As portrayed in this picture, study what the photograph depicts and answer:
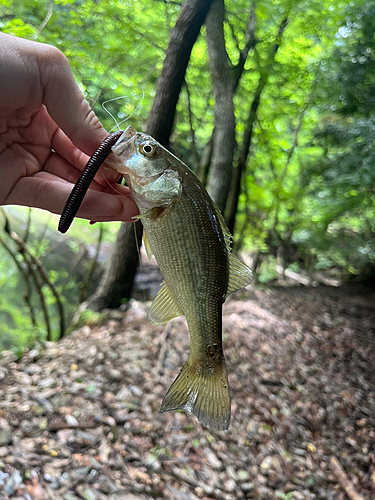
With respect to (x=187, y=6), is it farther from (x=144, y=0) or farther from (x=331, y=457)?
(x=331, y=457)

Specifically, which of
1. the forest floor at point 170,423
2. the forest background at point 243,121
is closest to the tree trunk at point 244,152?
the forest background at point 243,121

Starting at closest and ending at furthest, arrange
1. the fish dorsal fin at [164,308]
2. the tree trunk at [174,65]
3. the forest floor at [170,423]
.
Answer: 1. the fish dorsal fin at [164,308]
2. the forest floor at [170,423]
3. the tree trunk at [174,65]

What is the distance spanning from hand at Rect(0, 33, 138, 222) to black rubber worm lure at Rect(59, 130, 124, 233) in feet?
0.58

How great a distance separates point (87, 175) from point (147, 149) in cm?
17

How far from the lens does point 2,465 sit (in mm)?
1727

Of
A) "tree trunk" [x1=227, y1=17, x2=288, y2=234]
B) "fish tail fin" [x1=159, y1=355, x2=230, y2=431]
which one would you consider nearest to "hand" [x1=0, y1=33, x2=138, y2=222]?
"fish tail fin" [x1=159, y1=355, x2=230, y2=431]

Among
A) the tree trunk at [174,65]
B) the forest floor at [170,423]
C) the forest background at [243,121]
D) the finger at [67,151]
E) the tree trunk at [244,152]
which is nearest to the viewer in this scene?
the finger at [67,151]

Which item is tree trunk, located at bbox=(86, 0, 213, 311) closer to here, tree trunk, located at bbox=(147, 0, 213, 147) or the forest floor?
tree trunk, located at bbox=(147, 0, 213, 147)

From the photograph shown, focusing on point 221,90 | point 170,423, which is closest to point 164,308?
point 170,423

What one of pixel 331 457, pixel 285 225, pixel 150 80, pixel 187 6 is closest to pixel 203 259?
pixel 331 457

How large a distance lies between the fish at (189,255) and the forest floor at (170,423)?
1.18 metres

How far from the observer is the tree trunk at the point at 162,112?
2648mm

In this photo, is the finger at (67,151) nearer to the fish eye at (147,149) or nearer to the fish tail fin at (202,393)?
the fish eye at (147,149)

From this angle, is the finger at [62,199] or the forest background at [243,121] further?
the forest background at [243,121]
